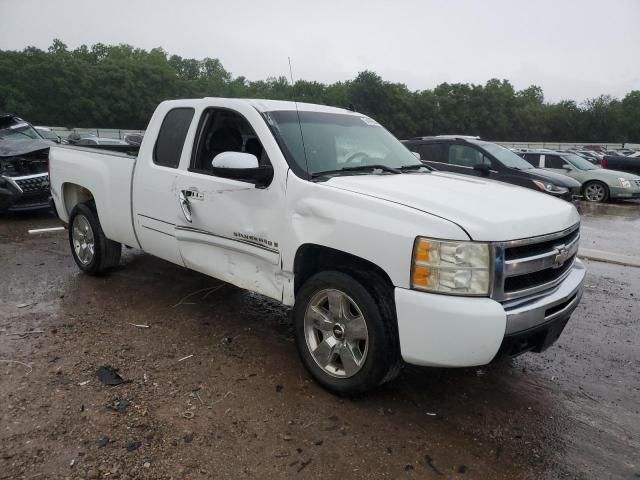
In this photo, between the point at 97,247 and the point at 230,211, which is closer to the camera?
the point at 230,211

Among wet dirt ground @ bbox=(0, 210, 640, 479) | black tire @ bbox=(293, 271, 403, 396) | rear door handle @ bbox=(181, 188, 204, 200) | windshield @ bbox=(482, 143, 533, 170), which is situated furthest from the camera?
windshield @ bbox=(482, 143, 533, 170)

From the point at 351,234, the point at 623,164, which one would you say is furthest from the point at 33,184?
the point at 623,164

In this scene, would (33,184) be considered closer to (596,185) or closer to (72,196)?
(72,196)

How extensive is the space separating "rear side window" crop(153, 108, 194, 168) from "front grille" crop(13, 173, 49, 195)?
544 cm

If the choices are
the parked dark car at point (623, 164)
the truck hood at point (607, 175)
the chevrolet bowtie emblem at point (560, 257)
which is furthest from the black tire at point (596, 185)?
the chevrolet bowtie emblem at point (560, 257)

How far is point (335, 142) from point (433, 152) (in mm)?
6911

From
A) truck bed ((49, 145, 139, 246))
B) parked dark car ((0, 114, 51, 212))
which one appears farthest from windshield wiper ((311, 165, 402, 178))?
parked dark car ((0, 114, 51, 212))

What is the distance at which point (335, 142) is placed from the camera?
3.86 m

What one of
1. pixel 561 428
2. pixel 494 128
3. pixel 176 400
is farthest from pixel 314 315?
pixel 494 128

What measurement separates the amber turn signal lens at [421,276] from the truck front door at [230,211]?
3.41ft

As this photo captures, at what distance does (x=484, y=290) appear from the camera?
263 cm

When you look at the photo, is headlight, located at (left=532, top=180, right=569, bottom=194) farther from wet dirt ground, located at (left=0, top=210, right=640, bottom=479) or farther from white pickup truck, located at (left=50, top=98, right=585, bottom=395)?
white pickup truck, located at (left=50, top=98, right=585, bottom=395)

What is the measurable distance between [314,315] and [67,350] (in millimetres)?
1959

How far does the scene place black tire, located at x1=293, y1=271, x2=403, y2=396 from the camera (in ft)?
9.41
